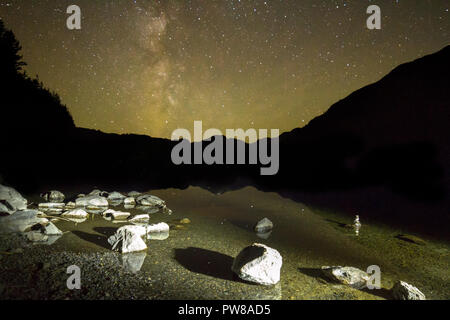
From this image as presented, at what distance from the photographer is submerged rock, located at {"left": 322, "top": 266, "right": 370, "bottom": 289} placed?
6.45 meters

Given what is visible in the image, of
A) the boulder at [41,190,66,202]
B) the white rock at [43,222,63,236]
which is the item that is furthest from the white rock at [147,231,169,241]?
the boulder at [41,190,66,202]

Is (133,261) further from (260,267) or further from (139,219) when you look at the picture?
(139,219)

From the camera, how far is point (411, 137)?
5900 cm

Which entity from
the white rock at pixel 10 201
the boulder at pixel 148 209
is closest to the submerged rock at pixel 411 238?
the boulder at pixel 148 209

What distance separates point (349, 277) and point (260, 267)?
8.42 ft

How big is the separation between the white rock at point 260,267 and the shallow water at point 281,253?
0.19m

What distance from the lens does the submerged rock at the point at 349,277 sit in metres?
6.45

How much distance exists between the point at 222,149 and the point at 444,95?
78.8 m

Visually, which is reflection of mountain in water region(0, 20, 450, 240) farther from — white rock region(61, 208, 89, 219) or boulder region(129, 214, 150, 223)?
boulder region(129, 214, 150, 223)

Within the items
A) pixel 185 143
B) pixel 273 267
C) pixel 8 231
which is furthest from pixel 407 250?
pixel 185 143

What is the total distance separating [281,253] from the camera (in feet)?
29.6

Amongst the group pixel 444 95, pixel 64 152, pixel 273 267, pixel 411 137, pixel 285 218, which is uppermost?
pixel 444 95

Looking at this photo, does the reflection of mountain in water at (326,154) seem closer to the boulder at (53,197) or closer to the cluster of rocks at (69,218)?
the boulder at (53,197)
